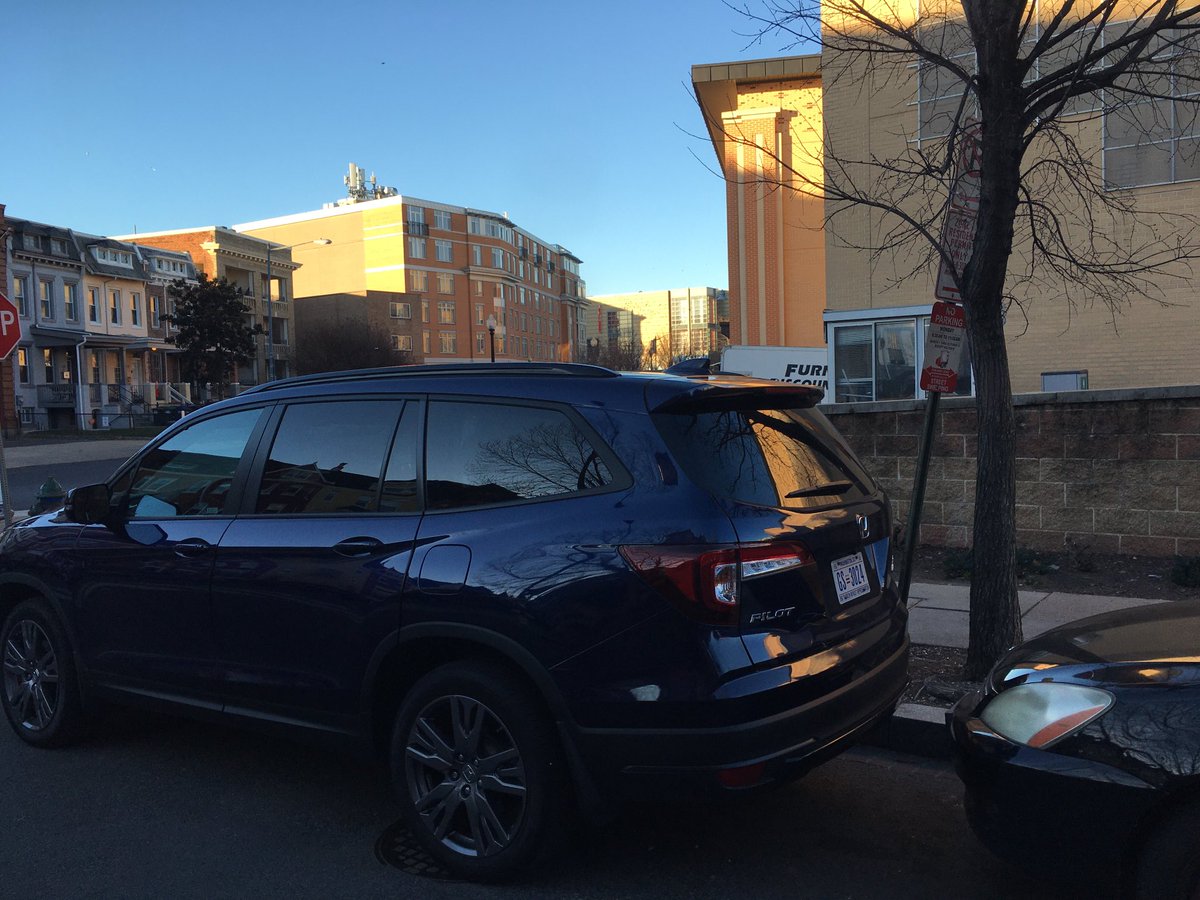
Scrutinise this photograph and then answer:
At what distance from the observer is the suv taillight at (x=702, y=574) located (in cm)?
314

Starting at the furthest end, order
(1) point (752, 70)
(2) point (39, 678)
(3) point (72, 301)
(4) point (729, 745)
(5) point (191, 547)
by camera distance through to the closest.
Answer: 1. (3) point (72, 301)
2. (1) point (752, 70)
3. (2) point (39, 678)
4. (5) point (191, 547)
5. (4) point (729, 745)

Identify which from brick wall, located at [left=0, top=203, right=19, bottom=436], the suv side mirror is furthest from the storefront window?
brick wall, located at [left=0, top=203, right=19, bottom=436]

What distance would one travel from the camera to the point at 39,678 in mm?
5156

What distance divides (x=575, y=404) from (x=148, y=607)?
2440 mm

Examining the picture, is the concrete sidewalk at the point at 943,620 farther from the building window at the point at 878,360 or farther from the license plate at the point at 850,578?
the building window at the point at 878,360

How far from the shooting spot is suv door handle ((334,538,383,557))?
3.80 metres

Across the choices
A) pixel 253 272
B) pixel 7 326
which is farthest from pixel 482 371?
pixel 253 272

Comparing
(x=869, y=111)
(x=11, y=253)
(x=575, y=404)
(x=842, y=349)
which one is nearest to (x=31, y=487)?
(x=842, y=349)

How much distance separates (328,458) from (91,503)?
1.51 meters

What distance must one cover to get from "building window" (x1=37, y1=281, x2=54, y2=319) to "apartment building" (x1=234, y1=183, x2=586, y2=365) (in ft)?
116

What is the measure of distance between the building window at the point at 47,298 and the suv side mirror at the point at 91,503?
45216 millimetres

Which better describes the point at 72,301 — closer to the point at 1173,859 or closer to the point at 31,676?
the point at 31,676

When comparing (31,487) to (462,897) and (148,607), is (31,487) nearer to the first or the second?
(148,607)

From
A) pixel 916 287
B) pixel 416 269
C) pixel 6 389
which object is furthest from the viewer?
pixel 416 269
